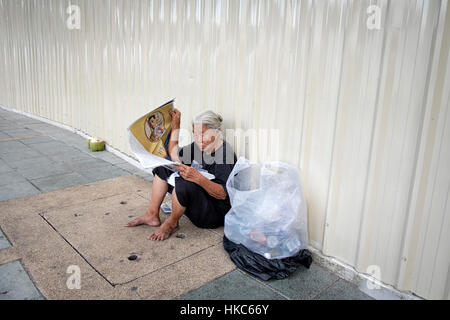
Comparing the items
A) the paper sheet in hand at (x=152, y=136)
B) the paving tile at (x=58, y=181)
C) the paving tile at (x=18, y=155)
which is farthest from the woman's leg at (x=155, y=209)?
the paving tile at (x=18, y=155)

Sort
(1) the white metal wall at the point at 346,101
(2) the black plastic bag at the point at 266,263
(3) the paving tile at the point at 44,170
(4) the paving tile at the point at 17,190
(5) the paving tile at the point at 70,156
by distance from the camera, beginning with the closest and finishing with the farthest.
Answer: (1) the white metal wall at the point at 346,101, (2) the black plastic bag at the point at 266,263, (4) the paving tile at the point at 17,190, (3) the paving tile at the point at 44,170, (5) the paving tile at the point at 70,156

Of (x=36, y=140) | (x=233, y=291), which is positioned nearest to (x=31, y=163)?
(x=36, y=140)

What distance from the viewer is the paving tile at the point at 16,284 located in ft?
7.29

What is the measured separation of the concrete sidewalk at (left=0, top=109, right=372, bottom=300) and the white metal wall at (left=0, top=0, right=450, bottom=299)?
0.46m

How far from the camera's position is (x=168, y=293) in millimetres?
2293

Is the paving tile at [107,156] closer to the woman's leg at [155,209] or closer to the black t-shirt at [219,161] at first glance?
the woman's leg at [155,209]

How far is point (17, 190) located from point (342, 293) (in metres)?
3.62

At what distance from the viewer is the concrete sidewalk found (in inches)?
91.4

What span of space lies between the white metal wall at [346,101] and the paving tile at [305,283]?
0.57ft

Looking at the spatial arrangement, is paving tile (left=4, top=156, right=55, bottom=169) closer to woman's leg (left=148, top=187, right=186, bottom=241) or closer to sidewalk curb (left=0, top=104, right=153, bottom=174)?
sidewalk curb (left=0, top=104, right=153, bottom=174)

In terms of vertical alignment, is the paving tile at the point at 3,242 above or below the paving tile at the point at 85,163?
above

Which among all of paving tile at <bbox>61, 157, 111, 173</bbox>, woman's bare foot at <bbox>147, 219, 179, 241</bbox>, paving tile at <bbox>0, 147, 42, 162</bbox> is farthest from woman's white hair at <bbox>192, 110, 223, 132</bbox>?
paving tile at <bbox>0, 147, 42, 162</bbox>
